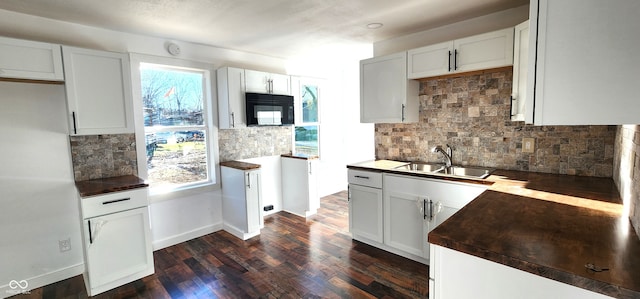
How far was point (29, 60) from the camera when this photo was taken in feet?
7.07

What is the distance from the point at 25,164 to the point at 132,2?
1.66 m

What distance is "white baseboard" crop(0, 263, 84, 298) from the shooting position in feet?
7.74

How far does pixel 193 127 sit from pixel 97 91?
41.9 inches

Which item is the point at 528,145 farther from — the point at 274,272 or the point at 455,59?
the point at 274,272

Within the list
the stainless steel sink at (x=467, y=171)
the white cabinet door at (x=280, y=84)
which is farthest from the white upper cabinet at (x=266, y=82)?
the stainless steel sink at (x=467, y=171)

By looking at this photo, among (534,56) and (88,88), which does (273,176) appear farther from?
(534,56)

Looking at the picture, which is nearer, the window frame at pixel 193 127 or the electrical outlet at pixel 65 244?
the electrical outlet at pixel 65 244

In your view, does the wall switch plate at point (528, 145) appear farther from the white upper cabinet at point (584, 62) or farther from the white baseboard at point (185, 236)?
the white baseboard at point (185, 236)

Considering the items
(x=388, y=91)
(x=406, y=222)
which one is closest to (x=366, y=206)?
(x=406, y=222)

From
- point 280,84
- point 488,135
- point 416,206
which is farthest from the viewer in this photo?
point 280,84

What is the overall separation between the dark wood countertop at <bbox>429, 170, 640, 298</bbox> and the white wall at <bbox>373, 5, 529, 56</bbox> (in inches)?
60.6

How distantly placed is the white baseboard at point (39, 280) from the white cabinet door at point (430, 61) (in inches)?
144

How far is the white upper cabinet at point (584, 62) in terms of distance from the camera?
2.79 ft

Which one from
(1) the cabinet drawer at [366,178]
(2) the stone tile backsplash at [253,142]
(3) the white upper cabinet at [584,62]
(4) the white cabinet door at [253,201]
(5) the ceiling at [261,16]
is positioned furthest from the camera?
(2) the stone tile backsplash at [253,142]
